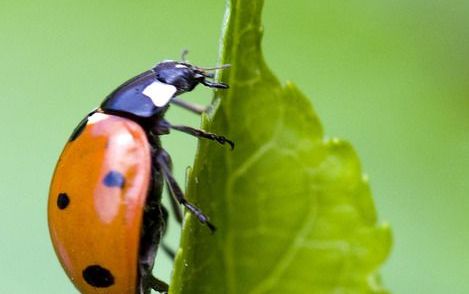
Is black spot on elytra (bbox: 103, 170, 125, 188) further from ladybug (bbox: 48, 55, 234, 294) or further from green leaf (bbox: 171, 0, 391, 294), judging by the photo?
green leaf (bbox: 171, 0, 391, 294)

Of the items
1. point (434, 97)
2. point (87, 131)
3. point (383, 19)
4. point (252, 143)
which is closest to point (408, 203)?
point (434, 97)

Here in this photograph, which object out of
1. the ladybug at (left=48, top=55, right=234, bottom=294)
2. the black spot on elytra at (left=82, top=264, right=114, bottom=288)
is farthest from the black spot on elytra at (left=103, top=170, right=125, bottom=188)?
the black spot on elytra at (left=82, top=264, right=114, bottom=288)

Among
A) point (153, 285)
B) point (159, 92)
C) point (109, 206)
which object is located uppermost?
point (159, 92)

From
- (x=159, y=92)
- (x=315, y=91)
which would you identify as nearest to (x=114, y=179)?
(x=159, y=92)

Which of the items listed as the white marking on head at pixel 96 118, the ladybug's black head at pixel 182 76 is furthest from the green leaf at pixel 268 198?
the ladybug's black head at pixel 182 76

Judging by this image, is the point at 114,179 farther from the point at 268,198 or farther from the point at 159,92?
the point at 268,198

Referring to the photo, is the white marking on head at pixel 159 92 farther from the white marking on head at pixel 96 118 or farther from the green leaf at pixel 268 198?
the green leaf at pixel 268 198
